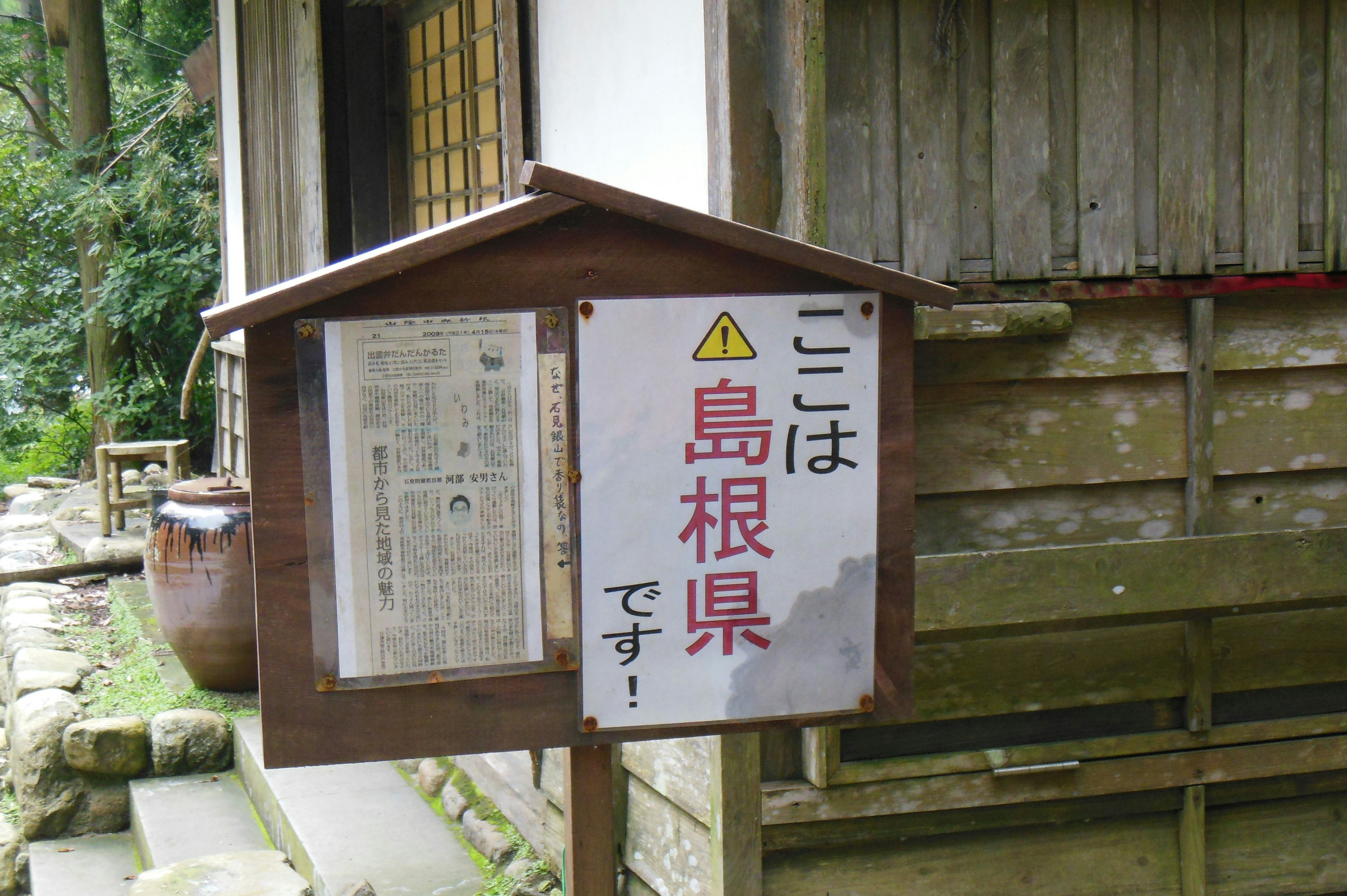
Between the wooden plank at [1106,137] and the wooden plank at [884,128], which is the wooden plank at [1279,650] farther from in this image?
the wooden plank at [884,128]

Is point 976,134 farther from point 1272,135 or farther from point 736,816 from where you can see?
point 736,816

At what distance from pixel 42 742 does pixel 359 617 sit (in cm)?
366

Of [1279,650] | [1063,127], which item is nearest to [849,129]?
[1063,127]

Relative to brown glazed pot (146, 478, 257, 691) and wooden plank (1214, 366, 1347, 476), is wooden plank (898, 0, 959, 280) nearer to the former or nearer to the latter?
wooden plank (1214, 366, 1347, 476)

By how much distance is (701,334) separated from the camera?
194 centimetres

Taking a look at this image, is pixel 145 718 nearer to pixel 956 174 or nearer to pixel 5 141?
pixel 956 174

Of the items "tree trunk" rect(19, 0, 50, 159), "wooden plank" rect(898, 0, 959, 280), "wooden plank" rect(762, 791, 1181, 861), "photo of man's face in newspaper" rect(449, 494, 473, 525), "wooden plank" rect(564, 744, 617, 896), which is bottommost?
"wooden plank" rect(762, 791, 1181, 861)

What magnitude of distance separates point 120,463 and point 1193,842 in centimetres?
724

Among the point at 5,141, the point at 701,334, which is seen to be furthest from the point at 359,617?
the point at 5,141

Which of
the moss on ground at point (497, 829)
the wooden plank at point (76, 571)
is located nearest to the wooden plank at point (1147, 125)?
the moss on ground at point (497, 829)

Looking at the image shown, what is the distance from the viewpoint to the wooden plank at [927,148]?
2721 millimetres

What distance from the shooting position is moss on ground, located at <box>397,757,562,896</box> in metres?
3.69

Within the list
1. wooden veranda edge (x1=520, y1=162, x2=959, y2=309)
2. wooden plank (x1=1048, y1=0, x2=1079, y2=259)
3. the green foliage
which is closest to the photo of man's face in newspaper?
wooden veranda edge (x1=520, y1=162, x2=959, y2=309)

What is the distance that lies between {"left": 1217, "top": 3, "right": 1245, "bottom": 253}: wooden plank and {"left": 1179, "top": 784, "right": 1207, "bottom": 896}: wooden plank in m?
1.43
